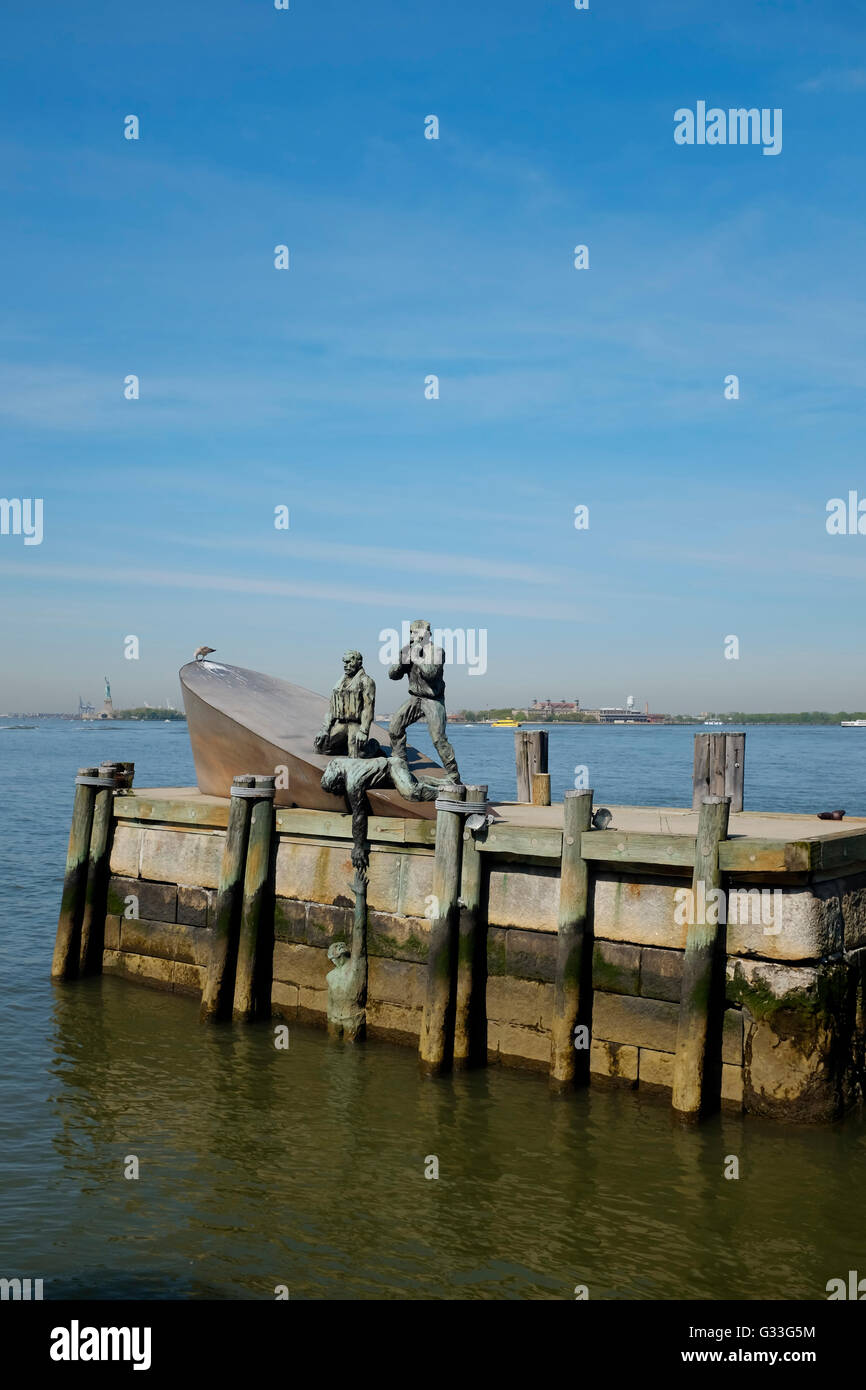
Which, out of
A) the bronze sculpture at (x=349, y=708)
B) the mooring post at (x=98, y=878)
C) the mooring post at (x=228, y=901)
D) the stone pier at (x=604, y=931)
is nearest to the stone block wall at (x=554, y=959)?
the stone pier at (x=604, y=931)

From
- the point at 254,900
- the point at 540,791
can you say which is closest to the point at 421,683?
the point at 254,900

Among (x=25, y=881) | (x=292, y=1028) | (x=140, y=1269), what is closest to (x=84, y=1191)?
(x=140, y=1269)

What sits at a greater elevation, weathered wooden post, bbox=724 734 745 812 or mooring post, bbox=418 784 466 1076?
weathered wooden post, bbox=724 734 745 812

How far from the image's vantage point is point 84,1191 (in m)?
8.71

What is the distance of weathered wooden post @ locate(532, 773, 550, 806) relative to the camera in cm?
1537

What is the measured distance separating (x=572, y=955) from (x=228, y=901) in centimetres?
431

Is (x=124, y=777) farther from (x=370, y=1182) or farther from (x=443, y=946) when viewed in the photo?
(x=370, y=1182)

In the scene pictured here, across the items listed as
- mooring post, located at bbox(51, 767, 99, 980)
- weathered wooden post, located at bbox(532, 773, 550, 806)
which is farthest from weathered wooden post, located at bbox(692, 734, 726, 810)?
mooring post, located at bbox(51, 767, 99, 980)

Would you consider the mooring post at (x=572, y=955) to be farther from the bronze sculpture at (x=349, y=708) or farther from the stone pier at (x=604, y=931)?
the bronze sculpture at (x=349, y=708)

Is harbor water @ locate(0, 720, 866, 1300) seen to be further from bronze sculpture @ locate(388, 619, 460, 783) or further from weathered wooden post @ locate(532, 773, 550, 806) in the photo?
weathered wooden post @ locate(532, 773, 550, 806)

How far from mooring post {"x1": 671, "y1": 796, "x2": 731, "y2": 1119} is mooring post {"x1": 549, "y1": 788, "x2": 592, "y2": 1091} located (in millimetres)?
1036

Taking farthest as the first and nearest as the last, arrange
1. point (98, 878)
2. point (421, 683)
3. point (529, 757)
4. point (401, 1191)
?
point (529, 757), point (98, 878), point (421, 683), point (401, 1191)

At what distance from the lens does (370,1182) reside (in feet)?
28.6
